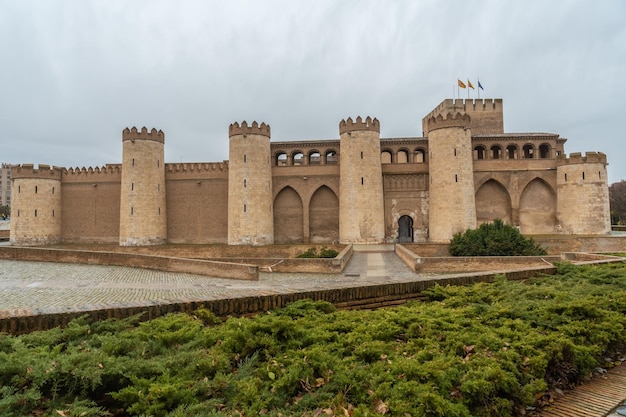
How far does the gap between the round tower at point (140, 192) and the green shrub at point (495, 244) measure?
68.4ft

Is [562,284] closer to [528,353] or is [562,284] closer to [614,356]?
[614,356]

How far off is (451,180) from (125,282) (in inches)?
852

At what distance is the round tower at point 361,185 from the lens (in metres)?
29.6

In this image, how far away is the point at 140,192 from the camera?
104 feet

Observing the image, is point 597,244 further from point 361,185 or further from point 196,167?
point 196,167

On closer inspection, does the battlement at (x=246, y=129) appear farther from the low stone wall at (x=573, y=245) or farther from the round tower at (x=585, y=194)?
the round tower at (x=585, y=194)

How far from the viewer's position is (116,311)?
523cm

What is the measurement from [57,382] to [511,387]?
13.3 feet

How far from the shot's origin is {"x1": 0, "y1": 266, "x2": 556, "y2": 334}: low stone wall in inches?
192

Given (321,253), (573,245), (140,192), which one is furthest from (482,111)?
(140,192)

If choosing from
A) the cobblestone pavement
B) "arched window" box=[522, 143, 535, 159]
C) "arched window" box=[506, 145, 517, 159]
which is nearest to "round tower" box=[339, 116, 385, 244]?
the cobblestone pavement

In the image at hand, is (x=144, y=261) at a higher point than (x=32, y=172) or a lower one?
lower

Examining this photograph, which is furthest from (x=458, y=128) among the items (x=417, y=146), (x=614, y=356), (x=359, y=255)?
(x=614, y=356)

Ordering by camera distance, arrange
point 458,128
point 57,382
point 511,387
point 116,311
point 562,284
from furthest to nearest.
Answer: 1. point 458,128
2. point 562,284
3. point 116,311
4. point 511,387
5. point 57,382
